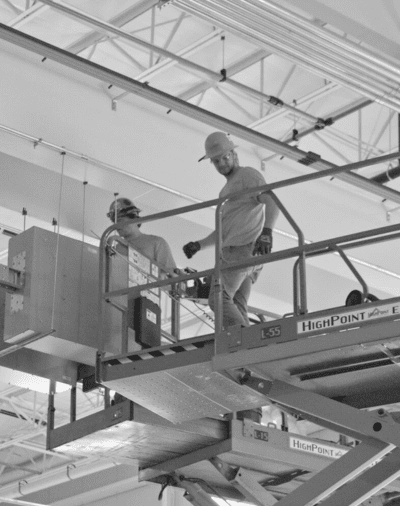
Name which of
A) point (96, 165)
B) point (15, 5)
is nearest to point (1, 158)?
point (96, 165)

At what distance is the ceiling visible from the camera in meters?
13.5

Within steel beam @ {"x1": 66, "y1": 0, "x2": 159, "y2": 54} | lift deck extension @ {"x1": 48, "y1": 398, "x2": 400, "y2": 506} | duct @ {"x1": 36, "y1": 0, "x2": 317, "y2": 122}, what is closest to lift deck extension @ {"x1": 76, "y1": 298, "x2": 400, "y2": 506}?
lift deck extension @ {"x1": 48, "y1": 398, "x2": 400, "y2": 506}

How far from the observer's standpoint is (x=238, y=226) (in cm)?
1099

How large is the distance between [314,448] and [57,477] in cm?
1751

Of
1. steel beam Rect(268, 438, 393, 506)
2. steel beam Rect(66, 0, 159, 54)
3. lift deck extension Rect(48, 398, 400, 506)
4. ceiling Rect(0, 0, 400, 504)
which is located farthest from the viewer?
steel beam Rect(66, 0, 159, 54)

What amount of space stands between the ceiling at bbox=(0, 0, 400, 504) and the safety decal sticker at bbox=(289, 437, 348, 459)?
3.26 meters

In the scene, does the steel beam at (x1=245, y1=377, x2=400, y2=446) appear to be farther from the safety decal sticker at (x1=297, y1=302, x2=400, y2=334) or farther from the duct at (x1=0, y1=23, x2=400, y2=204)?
the duct at (x1=0, y1=23, x2=400, y2=204)

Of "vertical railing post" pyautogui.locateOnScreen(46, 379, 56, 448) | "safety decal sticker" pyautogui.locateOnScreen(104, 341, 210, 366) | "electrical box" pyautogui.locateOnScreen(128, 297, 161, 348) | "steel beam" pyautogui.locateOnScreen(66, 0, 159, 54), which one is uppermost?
"steel beam" pyautogui.locateOnScreen(66, 0, 159, 54)

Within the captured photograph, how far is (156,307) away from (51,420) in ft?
6.48

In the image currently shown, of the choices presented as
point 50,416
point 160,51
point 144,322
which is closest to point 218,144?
point 144,322

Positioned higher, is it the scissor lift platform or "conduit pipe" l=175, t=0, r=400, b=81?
"conduit pipe" l=175, t=0, r=400, b=81

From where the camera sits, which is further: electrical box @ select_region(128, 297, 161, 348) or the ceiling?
the ceiling

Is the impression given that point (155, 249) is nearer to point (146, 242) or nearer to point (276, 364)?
point (146, 242)

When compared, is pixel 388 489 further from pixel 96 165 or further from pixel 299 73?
pixel 299 73
